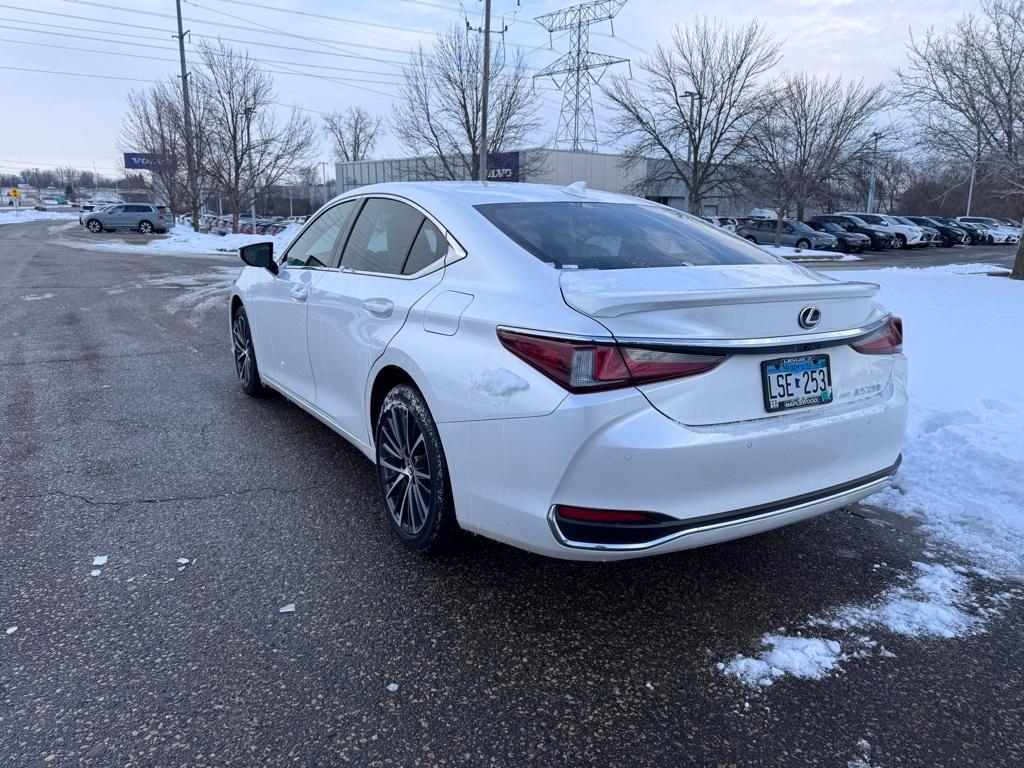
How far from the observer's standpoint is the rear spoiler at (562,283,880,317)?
246 cm

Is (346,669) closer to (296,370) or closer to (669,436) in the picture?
(669,436)

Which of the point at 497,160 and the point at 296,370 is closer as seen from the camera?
the point at 296,370

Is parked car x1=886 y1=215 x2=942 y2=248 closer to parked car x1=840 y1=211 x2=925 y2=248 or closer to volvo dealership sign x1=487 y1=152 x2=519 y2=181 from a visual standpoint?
parked car x1=840 y1=211 x2=925 y2=248

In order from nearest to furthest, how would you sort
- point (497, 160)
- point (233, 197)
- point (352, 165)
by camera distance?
point (497, 160) → point (233, 197) → point (352, 165)

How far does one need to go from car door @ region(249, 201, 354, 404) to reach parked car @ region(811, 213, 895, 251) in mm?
37917

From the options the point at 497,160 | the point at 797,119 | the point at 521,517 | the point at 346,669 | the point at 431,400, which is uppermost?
the point at 797,119

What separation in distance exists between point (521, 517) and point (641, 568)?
95 cm

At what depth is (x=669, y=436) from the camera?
2406 mm

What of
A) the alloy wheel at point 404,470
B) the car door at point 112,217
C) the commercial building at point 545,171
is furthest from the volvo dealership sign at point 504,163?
the alloy wheel at point 404,470

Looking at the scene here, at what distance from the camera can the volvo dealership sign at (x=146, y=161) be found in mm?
40000

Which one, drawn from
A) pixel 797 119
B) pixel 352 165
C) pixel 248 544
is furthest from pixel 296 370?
pixel 352 165

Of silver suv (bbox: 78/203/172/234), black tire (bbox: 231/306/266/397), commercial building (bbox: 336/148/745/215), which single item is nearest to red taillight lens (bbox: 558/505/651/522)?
black tire (bbox: 231/306/266/397)

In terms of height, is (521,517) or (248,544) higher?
(521,517)

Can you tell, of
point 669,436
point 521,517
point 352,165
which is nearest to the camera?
point 669,436
